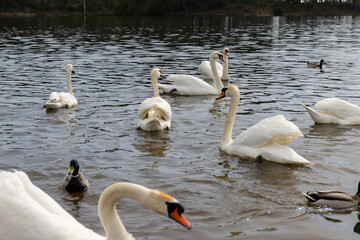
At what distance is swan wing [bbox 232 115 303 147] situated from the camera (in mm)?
8578

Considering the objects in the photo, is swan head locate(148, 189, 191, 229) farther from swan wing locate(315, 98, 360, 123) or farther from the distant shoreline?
the distant shoreline

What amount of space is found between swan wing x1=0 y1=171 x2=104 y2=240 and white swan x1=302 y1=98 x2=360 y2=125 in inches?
308

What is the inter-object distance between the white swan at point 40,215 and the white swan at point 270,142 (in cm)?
451

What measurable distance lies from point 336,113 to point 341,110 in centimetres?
13

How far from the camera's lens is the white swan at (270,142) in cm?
862

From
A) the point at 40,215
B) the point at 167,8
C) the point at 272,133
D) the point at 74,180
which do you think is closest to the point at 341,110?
the point at 272,133

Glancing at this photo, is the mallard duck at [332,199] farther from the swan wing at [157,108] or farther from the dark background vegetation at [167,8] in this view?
the dark background vegetation at [167,8]

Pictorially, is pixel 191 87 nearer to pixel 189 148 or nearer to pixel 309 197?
pixel 189 148

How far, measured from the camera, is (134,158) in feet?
30.5

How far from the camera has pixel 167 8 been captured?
282 ft

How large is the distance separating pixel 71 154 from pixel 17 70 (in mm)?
11420

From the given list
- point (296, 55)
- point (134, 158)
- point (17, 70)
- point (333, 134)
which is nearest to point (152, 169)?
point (134, 158)

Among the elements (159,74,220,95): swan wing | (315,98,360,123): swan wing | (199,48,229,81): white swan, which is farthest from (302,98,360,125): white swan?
(199,48,229,81): white swan

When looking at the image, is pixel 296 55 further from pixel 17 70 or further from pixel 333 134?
pixel 333 134
